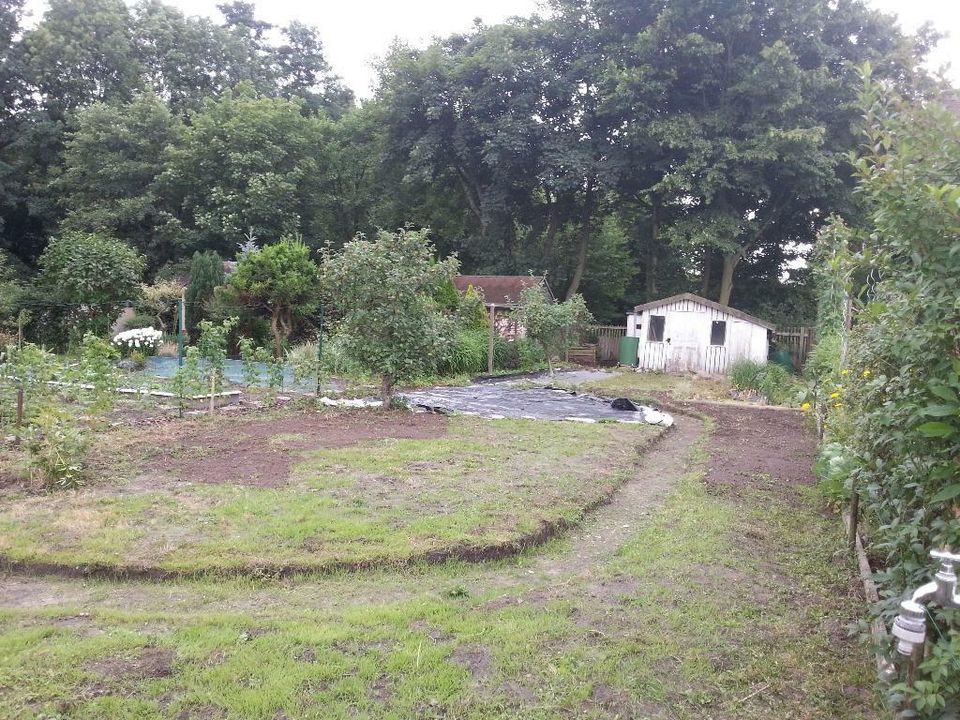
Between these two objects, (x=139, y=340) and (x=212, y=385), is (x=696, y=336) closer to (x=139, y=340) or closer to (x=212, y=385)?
(x=212, y=385)

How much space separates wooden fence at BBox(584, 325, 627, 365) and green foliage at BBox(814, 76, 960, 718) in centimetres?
2106

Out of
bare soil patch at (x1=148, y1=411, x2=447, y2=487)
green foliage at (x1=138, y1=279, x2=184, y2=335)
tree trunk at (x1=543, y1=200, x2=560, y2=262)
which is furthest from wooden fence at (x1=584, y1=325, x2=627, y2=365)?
bare soil patch at (x1=148, y1=411, x2=447, y2=487)

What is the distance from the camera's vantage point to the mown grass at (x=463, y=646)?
290 cm

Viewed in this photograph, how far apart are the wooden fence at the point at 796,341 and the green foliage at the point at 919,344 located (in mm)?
20333

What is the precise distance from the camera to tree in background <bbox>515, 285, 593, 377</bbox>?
18484mm

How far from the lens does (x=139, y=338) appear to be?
17875 millimetres

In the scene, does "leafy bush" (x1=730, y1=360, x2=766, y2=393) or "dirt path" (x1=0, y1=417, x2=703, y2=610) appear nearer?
"dirt path" (x1=0, y1=417, x2=703, y2=610)

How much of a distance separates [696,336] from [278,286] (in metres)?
12.8

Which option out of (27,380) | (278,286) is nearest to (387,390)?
(27,380)

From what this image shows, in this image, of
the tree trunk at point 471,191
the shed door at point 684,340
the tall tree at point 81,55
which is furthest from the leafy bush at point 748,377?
the tall tree at point 81,55

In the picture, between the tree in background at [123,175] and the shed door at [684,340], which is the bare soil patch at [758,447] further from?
the tree in background at [123,175]

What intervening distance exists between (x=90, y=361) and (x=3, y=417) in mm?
1122

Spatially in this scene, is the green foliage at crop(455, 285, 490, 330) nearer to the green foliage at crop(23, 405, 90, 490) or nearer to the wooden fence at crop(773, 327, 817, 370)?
the wooden fence at crop(773, 327, 817, 370)

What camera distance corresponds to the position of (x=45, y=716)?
2.70 meters
